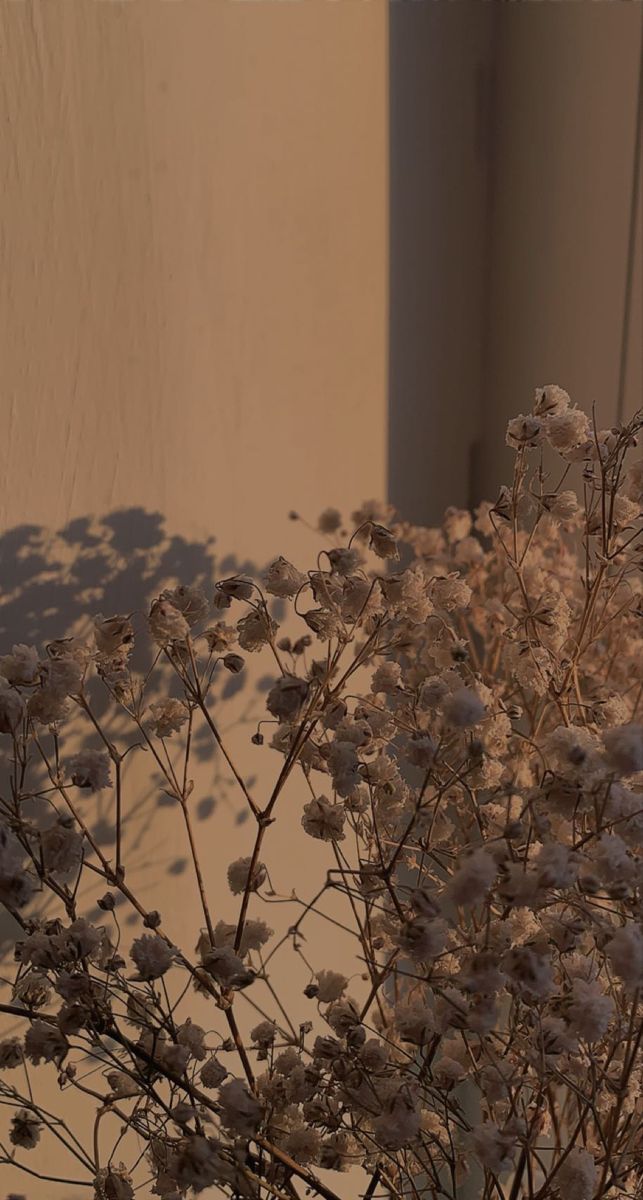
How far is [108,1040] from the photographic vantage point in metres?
0.88

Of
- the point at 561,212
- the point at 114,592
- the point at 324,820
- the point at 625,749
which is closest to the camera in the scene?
the point at 625,749

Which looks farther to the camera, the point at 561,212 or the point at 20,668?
the point at 561,212

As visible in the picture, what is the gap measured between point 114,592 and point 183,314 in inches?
9.6

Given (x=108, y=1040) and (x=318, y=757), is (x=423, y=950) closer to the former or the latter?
(x=318, y=757)

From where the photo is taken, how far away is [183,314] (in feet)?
2.84

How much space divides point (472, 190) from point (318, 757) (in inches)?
29.5

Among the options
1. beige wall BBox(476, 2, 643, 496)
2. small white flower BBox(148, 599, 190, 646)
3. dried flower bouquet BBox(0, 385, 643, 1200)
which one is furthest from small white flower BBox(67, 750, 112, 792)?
beige wall BBox(476, 2, 643, 496)

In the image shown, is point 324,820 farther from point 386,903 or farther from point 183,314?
point 183,314

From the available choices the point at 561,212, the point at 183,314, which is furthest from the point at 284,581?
the point at 561,212

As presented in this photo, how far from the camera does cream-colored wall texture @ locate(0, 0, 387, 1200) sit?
771 mm

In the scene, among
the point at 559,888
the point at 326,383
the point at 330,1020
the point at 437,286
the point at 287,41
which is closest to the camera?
the point at 559,888

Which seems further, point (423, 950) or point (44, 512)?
point (44, 512)

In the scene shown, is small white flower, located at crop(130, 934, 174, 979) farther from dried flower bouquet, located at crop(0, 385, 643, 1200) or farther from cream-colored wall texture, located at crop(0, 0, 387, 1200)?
cream-colored wall texture, located at crop(0, 0, 387, 1200)

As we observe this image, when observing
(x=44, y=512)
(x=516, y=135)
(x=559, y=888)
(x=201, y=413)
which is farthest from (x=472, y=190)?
(x=559, y=888)
